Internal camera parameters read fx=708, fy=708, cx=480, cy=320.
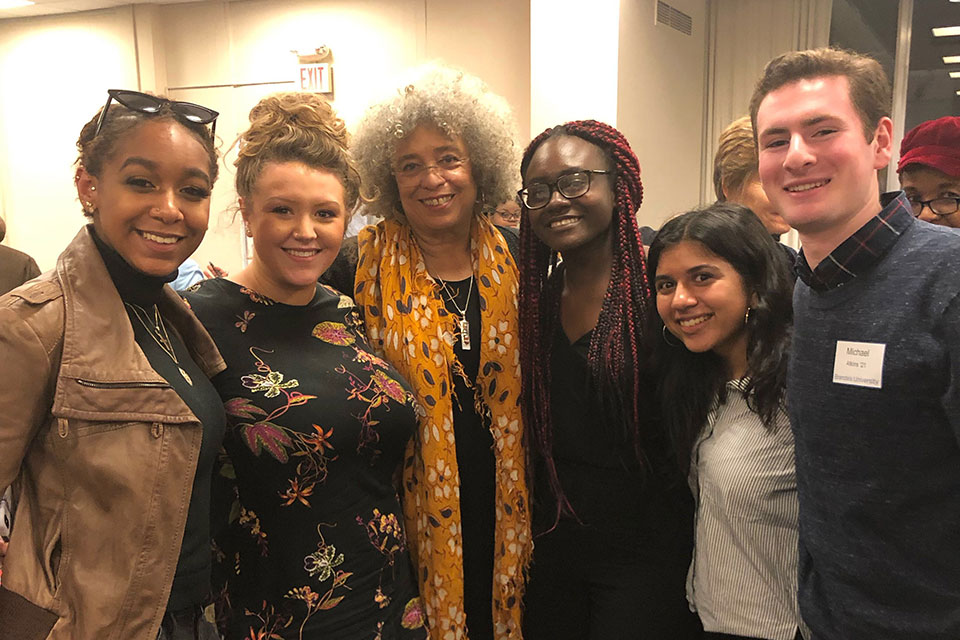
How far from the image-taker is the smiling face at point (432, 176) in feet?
6.54

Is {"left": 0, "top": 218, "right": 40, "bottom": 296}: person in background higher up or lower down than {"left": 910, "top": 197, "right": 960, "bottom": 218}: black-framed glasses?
lower down

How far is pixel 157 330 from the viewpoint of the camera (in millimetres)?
1392

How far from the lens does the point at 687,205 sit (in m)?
5.09

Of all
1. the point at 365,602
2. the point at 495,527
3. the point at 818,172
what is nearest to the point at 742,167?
the point at 818,172

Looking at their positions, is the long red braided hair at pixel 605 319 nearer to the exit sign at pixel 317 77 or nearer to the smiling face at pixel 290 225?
the smiling face at pixel 290 225

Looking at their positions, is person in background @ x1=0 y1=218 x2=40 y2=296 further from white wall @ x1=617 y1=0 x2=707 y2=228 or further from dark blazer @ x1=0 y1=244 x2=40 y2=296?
white wall @ x1=617 y1=0 x2=707 y2=228

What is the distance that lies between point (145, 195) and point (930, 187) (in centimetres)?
216

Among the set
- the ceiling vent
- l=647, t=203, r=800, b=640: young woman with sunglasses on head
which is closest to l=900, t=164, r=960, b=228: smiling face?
l=647, t=203, r=800, b=640: young woman with sunglasses on head

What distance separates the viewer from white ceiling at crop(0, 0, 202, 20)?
5289mm

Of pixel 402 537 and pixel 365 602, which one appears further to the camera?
pixel 402 537

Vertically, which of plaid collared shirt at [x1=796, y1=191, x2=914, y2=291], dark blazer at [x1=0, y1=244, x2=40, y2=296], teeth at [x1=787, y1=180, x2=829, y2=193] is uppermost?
teeth at [x1=787, y1=180, x2=829, y2=193]

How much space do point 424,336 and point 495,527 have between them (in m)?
0.59

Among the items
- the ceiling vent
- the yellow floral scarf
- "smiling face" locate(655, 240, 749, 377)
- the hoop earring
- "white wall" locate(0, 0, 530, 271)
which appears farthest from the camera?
"white wall" locate(0, 0, 530, 271)

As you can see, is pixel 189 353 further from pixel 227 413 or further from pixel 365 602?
pixel 365 602
